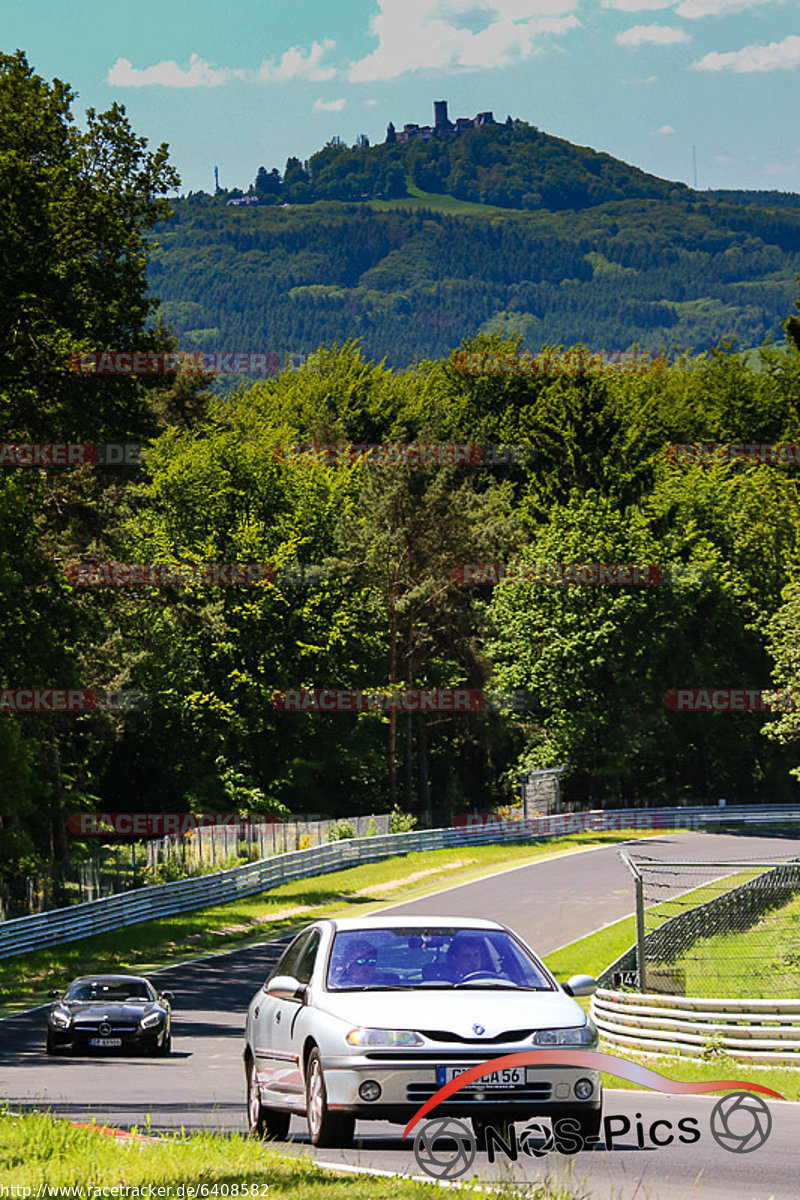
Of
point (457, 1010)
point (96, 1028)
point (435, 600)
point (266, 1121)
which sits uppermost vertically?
point (435, 600)

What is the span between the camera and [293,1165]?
934cm

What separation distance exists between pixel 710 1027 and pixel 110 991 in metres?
9.07

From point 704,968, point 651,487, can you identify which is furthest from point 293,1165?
point 651,487

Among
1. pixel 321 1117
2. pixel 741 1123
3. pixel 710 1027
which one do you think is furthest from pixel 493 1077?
pixel 710 1027

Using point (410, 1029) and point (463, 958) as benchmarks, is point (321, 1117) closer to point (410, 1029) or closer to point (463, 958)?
point (410, 1029)

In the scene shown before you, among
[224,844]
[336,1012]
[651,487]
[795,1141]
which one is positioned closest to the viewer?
[336,1012]

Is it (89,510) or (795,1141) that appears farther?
(89,510)

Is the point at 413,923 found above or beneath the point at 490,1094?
above

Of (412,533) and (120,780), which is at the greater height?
(412,533)

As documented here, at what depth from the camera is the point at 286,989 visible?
1104 centimetres

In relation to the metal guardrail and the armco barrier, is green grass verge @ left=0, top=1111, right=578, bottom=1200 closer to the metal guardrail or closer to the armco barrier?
the metal guardrail

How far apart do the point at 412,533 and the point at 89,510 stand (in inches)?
1025

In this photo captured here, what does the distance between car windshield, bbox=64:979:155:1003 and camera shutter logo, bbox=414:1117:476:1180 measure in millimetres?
13408

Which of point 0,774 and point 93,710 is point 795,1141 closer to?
point 0,774
